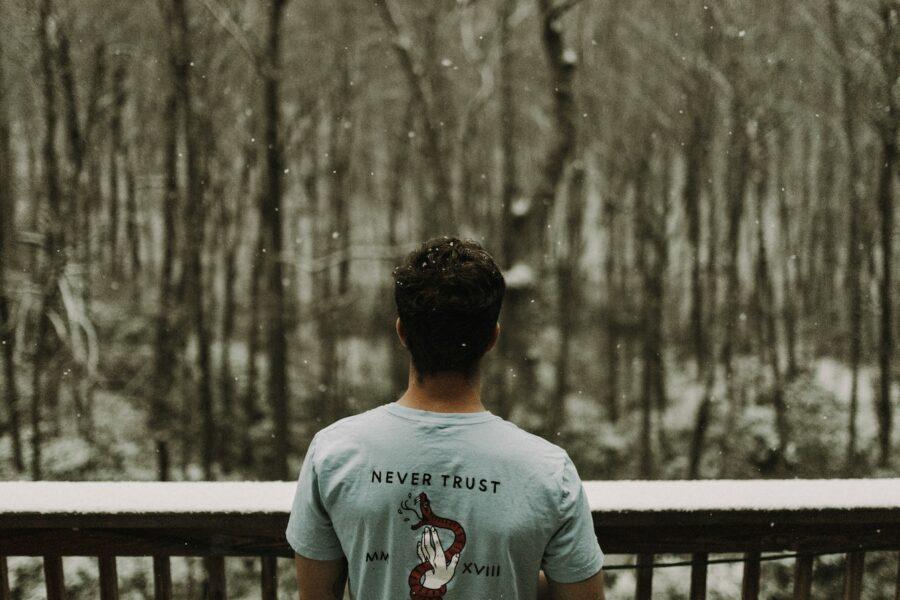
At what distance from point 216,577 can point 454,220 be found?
769 cm

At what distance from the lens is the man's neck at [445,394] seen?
929 mm

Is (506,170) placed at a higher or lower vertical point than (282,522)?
higher

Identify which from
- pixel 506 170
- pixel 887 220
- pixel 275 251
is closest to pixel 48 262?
pixel 275 251

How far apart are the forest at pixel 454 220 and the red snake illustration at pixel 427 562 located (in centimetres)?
712

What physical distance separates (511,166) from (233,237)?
13.3 ft

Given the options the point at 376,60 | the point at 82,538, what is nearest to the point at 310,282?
the point at 376,60

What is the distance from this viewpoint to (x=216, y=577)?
1.47 metres

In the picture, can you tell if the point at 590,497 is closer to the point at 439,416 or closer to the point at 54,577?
the point at 439,416

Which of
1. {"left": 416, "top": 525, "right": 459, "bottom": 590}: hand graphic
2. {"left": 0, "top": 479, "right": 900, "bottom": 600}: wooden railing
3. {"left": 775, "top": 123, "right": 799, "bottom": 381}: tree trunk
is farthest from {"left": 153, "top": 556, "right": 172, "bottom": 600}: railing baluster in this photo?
{"left": 775, "top": 123, "right": 799, "bottom": 381}: tree trunk

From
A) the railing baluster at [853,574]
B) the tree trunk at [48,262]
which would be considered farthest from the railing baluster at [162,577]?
the tree trunk at [48,262]

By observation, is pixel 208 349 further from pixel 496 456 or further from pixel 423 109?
pixel 496 456

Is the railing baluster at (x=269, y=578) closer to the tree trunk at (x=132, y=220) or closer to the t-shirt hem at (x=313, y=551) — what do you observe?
the t-shirt hem at (x=313, y=551)

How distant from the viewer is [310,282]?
954cm

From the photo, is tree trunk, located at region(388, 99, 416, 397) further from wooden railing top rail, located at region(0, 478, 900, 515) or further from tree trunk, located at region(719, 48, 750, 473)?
wooden railing top rail, located at region(0, 478, 900, 515)
